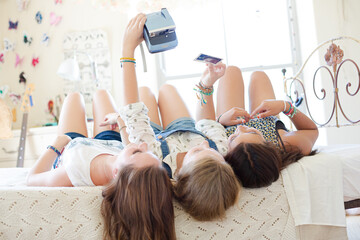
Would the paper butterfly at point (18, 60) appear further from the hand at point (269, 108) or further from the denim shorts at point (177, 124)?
the hand at point (269, 108)

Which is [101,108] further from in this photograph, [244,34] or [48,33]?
[244,34]

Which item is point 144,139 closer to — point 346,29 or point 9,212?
point 9,212

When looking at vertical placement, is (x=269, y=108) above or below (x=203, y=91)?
below

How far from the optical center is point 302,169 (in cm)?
114

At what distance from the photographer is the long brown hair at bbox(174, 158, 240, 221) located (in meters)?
0.96

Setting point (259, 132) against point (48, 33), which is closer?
point (259, 132)

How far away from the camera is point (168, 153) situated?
4.52ft

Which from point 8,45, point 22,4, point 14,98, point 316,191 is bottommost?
point 316,191

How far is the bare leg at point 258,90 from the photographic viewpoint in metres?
1.85

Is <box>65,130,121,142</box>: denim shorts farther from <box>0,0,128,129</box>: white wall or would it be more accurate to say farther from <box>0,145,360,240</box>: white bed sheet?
<box>0,0,128,129</box>: white wall

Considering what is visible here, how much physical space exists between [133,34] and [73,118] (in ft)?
2.45

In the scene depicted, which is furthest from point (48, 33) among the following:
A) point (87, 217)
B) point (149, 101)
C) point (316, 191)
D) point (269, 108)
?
point (316, 191)

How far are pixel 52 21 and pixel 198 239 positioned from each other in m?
3.27

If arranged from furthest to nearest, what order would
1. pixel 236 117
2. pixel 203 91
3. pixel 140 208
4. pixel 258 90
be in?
pixel 258 90 → pixel 203 91 → pixel 236 117 → pixel 140 208
